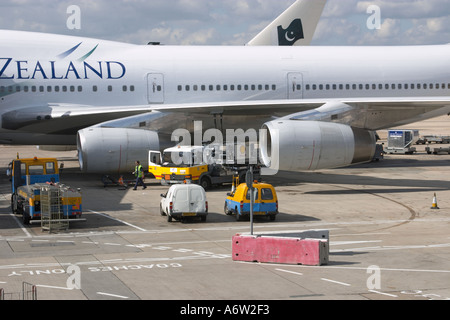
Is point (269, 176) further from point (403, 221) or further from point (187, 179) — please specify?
point (403, 221)

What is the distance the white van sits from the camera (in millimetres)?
25000

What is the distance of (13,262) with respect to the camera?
19.2 metres

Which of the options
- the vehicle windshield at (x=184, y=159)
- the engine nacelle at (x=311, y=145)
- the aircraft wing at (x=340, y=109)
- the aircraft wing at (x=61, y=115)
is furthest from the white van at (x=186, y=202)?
the aircraft wing at (x=61, y=115)

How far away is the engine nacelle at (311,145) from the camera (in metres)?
31.2

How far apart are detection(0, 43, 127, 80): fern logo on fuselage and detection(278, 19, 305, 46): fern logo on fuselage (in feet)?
80.0

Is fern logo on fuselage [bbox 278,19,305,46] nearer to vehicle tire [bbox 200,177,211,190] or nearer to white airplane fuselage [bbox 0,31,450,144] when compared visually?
white airplane fuselage [bbox 0,31,450,144]

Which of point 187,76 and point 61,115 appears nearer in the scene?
point 61,115

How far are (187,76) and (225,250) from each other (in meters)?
17.8

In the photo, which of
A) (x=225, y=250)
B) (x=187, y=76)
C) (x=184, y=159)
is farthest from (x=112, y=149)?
(x=225, y=250)

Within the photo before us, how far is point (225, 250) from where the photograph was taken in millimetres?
20734

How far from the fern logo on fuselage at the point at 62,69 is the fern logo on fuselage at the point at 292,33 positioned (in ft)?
80.0

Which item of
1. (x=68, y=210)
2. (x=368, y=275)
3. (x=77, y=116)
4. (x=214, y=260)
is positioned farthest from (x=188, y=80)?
(x=368, y=275)

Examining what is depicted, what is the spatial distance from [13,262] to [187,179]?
13749mm

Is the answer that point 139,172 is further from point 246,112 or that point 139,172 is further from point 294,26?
point 294,26
